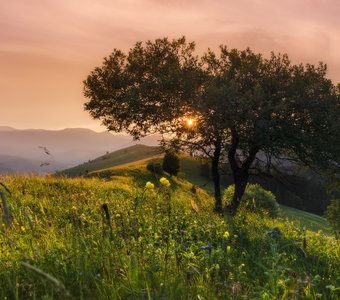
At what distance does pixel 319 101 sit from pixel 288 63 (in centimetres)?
352

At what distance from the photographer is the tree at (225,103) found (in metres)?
23.8

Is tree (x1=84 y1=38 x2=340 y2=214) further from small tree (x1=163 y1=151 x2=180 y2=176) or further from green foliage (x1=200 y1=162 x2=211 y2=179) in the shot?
green foliage (x1=200 y1=162 x2=211 y2=179)

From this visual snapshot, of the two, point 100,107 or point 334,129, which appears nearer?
point 334,129

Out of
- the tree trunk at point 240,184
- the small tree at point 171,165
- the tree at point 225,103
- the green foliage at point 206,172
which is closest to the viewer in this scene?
the tree at point 225,103

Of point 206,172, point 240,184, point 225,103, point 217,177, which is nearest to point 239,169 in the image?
point 240,184

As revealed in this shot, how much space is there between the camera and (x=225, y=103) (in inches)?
925

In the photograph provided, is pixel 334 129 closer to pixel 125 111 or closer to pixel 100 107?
pixel 125 111

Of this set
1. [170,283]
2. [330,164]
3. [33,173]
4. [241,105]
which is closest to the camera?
[170,283]

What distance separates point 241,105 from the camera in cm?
2300

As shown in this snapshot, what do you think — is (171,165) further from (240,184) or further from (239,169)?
(240,184)

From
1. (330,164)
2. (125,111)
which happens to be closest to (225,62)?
(125,111)

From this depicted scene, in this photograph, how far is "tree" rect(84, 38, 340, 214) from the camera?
78.0ft

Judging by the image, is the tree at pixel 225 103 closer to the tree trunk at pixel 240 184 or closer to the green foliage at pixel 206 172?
the tree trunk at pixel 240 184

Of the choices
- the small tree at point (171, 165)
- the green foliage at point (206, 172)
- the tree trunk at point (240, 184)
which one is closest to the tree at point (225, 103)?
the tree trunk at point (240, 184)
